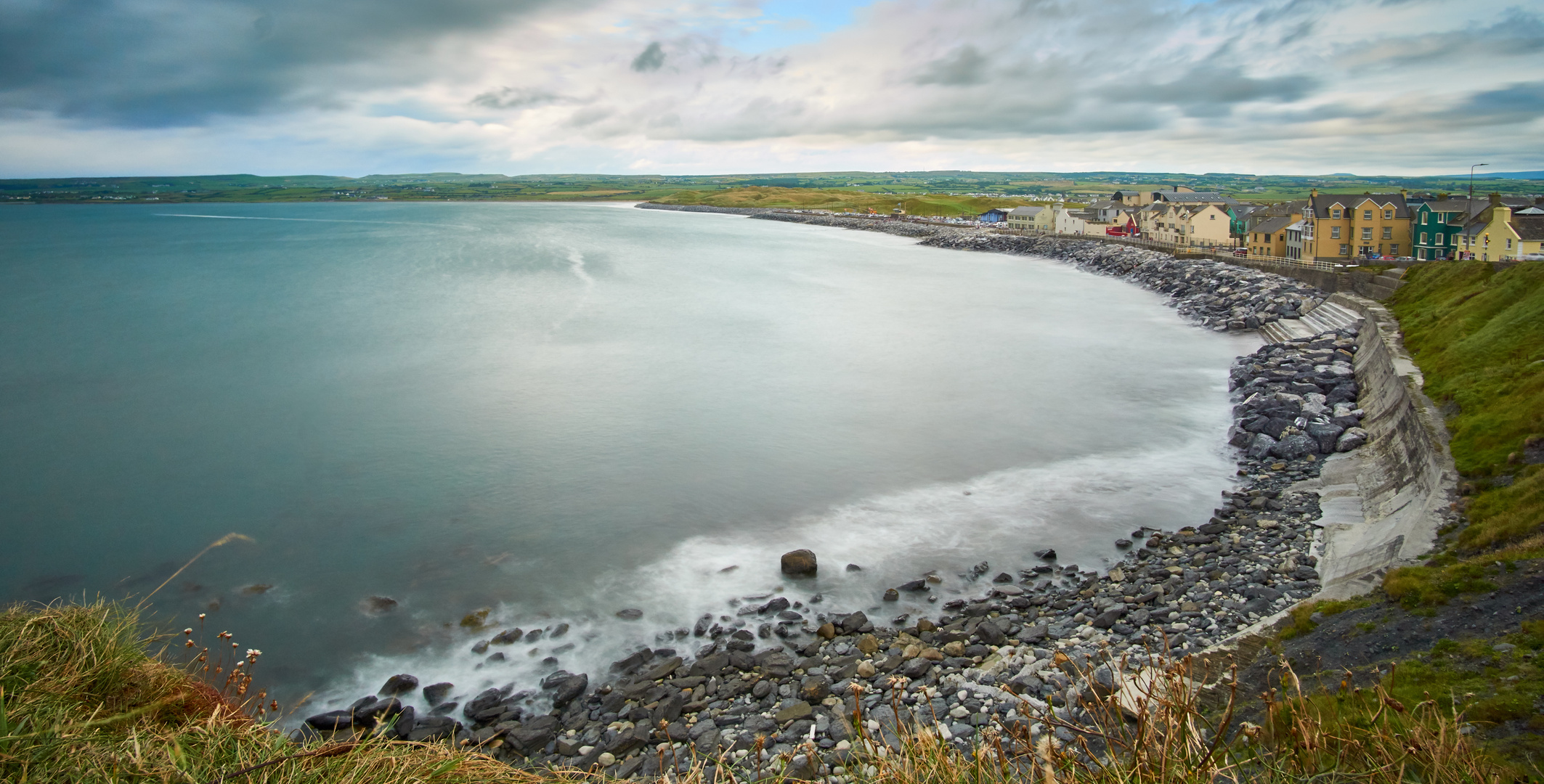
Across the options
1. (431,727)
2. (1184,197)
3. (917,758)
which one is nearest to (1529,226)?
(1184,197)

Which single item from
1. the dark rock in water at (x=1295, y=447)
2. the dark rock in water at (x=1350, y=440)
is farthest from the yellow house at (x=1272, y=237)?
the dark rock in water at (x=1295, y=447)

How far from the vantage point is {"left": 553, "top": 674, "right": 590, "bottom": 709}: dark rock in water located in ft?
31.9

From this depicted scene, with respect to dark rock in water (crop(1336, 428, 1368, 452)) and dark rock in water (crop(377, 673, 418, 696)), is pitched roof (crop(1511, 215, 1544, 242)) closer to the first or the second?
dark rock in water (crop(1336, 428, 1368, 452))

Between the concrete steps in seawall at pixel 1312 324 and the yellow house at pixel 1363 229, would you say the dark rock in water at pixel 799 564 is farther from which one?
the yellow house at pixel 1363 229

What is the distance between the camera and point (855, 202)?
543ft

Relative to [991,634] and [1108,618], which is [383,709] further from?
[1108,618]

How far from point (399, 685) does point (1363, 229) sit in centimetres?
5728

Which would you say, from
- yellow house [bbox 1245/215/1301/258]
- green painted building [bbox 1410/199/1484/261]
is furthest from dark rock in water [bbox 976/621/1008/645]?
yellow house [bbox 1245/215/1301/258]

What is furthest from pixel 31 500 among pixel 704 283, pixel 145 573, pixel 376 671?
pixel 704 283

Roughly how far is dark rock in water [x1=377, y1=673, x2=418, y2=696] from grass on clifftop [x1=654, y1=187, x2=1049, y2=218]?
128643mm

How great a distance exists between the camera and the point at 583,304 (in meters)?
46.8

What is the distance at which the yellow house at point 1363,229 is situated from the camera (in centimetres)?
4903

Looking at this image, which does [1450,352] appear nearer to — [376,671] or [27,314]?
[376,671]

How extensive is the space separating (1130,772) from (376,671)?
1046 cm
